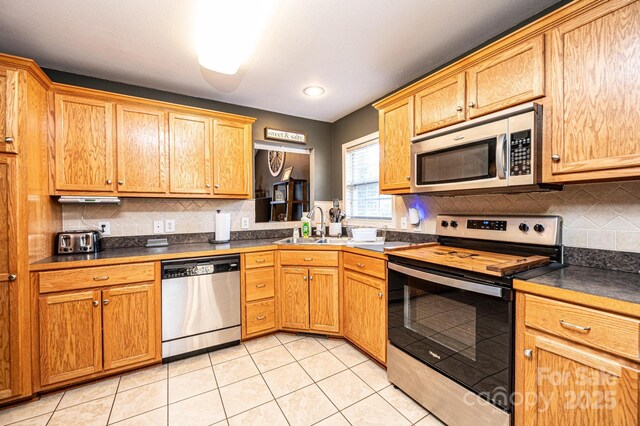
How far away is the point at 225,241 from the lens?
295cm

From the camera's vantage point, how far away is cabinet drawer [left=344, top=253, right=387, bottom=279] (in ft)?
7.09

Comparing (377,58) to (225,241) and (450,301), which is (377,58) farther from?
(225,241)

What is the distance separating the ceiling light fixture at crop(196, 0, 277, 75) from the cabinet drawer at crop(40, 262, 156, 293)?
1635 mm

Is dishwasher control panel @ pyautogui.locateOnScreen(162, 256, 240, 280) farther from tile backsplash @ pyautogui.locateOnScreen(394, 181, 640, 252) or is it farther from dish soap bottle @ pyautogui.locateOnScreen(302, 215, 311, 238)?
tile backsplash @ pyautogui.locateOnScreen(394, 181, 640, 252)

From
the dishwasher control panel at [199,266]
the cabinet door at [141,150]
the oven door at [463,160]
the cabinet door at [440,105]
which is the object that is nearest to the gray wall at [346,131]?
the cabinet door at [440,105]

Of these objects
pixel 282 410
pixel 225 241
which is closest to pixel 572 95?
pixel 282 410

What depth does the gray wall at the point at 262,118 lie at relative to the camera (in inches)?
97.5

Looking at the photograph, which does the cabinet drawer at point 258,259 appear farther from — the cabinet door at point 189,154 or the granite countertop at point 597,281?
the granite countertop at point 597,281

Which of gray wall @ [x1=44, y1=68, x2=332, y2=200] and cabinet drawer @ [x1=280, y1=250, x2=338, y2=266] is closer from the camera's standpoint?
gray wall @ [x1=44, y1=68, x2=332, y2=200]

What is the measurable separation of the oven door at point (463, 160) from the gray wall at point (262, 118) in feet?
5.74

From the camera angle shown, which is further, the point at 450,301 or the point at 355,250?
the point at 355,250

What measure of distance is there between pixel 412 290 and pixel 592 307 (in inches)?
36.0

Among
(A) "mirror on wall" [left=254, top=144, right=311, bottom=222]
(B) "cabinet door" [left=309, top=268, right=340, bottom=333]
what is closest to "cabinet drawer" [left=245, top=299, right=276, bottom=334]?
(B) "cabinet door" [left=309, top=268, right=340, bottom=333]

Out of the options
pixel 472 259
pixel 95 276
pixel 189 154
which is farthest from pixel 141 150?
pixel 472 259
